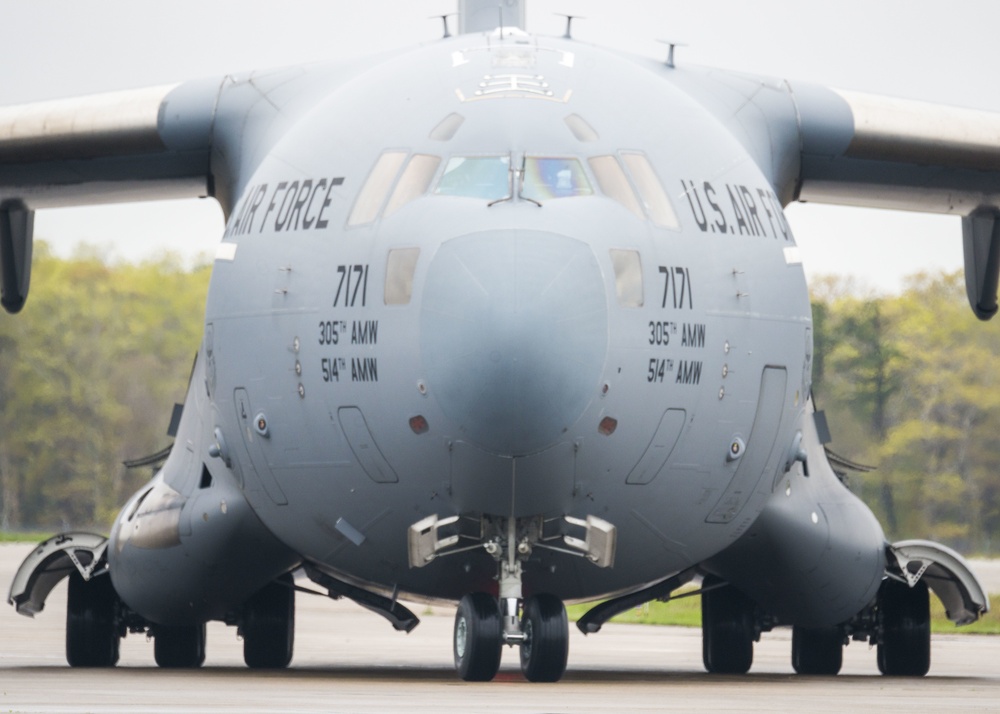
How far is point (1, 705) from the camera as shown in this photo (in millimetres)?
8445

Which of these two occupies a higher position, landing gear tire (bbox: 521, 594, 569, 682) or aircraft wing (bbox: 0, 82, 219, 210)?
aircraft wing (bbox: 0, 82, 219, 210)

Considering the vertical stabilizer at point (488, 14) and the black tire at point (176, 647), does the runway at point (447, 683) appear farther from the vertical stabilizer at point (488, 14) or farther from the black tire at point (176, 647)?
the vertical stabilizer at point (488, 14)

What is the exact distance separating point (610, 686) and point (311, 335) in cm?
232

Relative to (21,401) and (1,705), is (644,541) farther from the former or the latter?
(21,401)

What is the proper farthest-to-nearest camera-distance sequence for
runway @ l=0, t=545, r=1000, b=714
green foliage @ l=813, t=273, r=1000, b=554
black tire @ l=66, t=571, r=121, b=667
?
green foliage @ l=813, t=273, r=1000, b=554 → black tire @ l=66, t=571, r=121, b=667 → runway @ l=0, t=545, r=1000, b=714

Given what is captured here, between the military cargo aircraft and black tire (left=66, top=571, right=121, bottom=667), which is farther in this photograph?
black tire (left=66, top=571, right=121, bottom=667)

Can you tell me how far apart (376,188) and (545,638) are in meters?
2.35

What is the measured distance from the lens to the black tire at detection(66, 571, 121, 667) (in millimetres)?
12883

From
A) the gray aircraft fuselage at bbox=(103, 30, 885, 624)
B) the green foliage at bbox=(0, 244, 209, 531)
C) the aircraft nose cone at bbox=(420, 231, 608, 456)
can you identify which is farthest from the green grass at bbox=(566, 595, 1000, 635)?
the aircraft nose cone at bbox=(420, 231, 608, 456)

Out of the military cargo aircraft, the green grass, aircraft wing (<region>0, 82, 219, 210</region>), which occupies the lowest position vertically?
the green grass

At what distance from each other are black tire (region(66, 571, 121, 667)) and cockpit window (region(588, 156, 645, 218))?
15.8 ft

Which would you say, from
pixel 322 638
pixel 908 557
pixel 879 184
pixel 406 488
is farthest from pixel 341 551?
pixel 322 638

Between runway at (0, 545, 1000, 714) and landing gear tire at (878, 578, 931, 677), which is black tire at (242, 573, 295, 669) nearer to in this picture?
runway at (0, 545, 1000, 714)

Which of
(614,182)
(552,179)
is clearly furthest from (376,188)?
(614,182)
